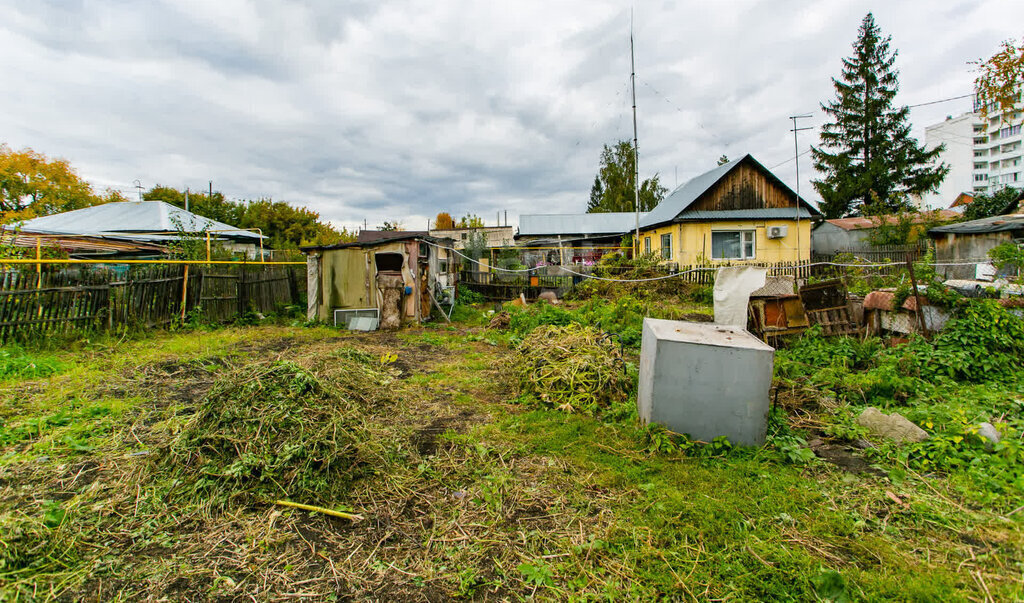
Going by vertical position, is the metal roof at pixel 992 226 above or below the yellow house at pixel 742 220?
below

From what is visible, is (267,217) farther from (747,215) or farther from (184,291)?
(747,215)

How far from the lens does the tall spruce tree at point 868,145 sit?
85.6ft

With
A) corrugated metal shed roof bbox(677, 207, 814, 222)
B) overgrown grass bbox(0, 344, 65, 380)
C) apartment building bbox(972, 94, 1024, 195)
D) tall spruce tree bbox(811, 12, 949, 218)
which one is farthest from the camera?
apartment building bbox(972, 94, 1024, 195)

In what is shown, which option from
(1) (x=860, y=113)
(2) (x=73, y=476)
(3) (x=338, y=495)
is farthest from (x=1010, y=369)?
(1) (x=860, y=113)

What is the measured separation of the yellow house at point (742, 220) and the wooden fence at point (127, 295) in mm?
15063

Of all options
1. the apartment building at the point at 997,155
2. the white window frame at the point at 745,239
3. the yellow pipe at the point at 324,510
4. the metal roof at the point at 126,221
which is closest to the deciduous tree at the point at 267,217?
the metal roof at the point at 126,221

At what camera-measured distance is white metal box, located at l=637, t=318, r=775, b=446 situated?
3.32 metres

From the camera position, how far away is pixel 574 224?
2797 centimetres

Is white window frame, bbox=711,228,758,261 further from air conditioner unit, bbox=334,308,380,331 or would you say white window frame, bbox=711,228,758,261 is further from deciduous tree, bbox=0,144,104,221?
deciduous tree, bbox=0,144,104,221

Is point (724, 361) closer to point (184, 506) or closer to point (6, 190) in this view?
point (184, 506)

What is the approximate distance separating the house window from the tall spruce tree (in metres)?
14.4

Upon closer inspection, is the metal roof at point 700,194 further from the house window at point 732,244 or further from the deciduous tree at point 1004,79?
the deciduous tree at point 1004,79

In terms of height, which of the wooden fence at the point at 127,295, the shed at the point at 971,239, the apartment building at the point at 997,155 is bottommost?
the wooden fence at the point at 127,295

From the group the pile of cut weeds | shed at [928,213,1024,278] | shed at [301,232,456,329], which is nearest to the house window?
shed at [928,213,1024,278]
